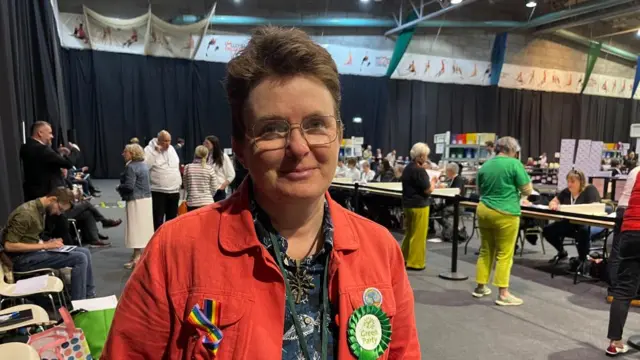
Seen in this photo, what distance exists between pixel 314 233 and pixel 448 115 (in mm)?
16504

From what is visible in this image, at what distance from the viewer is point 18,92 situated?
3.94 m

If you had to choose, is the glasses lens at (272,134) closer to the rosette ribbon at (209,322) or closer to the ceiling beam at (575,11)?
the rosette ribbon at (209,322)

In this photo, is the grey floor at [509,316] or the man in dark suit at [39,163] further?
the man in dark suit at [39,163]

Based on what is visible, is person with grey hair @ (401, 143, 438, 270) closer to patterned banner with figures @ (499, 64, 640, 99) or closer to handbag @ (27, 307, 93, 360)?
handbag @ (27, 307, 93, 360)

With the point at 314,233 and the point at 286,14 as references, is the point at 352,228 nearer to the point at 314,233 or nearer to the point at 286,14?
the point at 314,233

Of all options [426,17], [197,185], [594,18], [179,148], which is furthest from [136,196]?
[594,18]

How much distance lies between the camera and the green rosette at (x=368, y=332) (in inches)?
31.9

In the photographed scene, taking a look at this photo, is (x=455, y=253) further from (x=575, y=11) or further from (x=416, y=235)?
(x=575, y=11)

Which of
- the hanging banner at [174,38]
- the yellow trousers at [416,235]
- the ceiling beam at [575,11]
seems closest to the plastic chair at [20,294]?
the yellow trousers at [416,235]

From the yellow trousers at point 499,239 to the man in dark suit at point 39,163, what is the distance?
3.83 meters

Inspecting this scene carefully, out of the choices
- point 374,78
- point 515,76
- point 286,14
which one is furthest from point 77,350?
point 515,76

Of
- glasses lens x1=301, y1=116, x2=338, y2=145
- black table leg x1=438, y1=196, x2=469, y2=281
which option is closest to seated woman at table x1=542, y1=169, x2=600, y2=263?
black table leg x1=438, y1=196, x2=469, y2=281

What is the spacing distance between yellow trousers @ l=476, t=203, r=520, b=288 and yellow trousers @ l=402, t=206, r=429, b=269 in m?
0.93

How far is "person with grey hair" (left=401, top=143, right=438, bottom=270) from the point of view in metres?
4.60
